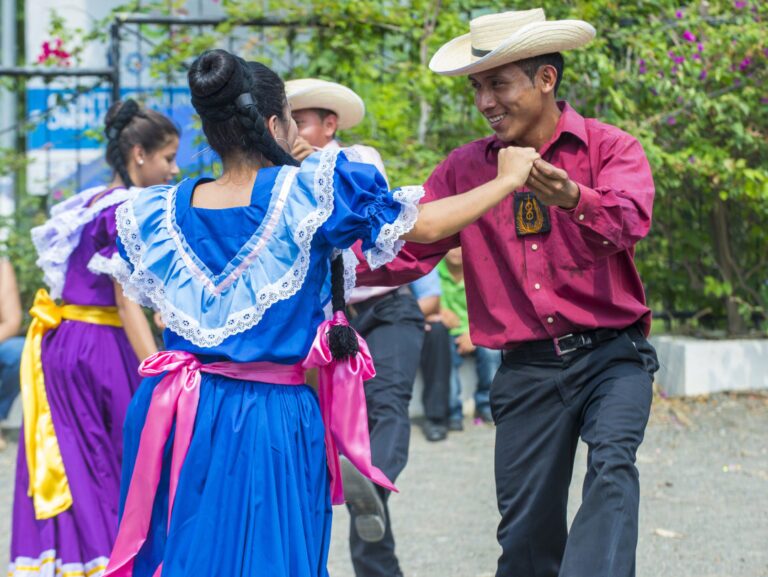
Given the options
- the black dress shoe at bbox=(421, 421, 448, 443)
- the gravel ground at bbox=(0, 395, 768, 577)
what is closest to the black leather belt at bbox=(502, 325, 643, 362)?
the gravel ground at bbox=(0, 395, 768, 577)

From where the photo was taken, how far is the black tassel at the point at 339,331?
3289mm

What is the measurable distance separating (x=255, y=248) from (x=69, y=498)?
1996mm

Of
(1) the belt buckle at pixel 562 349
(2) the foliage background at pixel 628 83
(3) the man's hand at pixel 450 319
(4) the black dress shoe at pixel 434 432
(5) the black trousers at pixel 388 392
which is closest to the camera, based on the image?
(1) the belt buckle at pixel 562 349

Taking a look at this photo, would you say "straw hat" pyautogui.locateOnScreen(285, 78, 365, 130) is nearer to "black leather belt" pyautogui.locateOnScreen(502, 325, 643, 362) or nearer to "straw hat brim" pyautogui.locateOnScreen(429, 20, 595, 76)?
"straw hat brim" pyautogui.locateOnScreen(429, 20, 595, 76)

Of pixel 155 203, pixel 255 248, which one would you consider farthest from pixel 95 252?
pixel 255 248

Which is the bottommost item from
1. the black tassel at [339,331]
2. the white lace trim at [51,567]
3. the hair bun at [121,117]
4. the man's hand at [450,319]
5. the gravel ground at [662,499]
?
the gravel ground at [662,499]

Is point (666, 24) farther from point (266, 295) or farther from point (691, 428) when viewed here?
point (266, 295)

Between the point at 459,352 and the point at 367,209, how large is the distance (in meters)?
5.43

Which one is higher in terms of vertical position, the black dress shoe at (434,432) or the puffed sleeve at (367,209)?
the puffed sleeve at (367,209)

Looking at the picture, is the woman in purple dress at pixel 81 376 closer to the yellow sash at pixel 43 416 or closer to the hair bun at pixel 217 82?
the yellow sash at pixel 43 416

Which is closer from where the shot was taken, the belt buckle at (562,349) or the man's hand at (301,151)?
the belt buckle at (562,349)

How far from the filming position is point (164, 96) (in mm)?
9047

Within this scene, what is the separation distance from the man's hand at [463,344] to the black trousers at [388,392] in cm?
330

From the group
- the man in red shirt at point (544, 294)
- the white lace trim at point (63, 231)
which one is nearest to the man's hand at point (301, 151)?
the white lace trim at point (63, 231)
